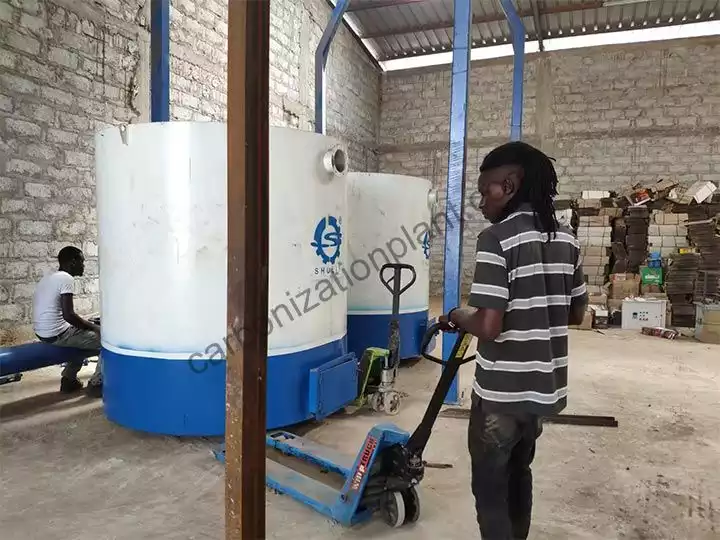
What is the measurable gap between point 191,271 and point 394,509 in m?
1.48

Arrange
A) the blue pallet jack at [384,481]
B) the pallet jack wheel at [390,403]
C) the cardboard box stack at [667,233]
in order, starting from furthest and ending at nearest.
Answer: the cardboard box stack at [667,233]
the pallet jack wheel at [390,403]
the blue pallet jack at [384,481]

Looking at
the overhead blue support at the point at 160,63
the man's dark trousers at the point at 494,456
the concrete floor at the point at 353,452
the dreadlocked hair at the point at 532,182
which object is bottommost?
the concrete floor at the point at 353,452

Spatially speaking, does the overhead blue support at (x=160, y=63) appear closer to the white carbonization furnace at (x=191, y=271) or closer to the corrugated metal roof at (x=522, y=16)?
the white carbonization furnace at (x=191, y=271)

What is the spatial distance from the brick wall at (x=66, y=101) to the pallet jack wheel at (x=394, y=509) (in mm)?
3796

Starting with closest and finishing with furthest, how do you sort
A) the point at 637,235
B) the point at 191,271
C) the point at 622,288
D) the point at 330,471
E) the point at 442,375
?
the point at 442,375
the point at 330,471
the point at 191,271
the point at 622,288
the point at 637,235

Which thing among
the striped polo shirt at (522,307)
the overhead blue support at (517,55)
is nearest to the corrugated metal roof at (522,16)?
the overhead blue support at (517,55)

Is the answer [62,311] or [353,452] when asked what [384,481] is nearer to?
[353,452]

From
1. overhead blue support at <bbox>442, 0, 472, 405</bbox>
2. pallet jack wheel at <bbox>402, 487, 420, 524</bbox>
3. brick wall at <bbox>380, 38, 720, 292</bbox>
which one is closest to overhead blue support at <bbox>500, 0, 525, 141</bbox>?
overhead blue support at <bbox>442, 0, 472, 405</bbox>

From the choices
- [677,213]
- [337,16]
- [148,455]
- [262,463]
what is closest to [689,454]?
[262,463]

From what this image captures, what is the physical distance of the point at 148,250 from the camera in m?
2.95

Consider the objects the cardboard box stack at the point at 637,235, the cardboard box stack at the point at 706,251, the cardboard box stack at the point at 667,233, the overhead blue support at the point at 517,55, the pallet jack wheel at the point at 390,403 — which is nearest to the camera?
the pallet jack wheel at the point at 390,403

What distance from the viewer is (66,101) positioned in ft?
16.8

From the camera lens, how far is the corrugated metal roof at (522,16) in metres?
9.24

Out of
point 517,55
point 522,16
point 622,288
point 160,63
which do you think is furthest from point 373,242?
point 522,16
